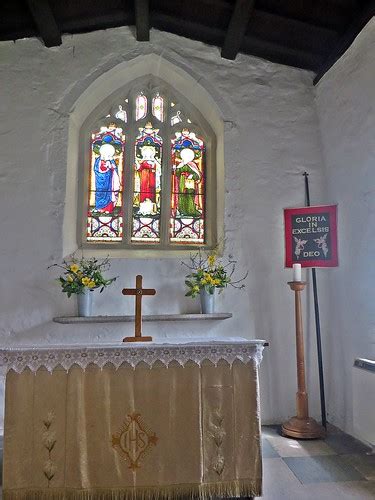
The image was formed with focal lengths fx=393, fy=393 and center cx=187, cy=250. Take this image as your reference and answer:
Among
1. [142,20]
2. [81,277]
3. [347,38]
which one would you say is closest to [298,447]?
[81,277]

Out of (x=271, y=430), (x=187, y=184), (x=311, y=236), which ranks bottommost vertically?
(x=271, y=430)

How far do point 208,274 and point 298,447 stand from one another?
1606 mm

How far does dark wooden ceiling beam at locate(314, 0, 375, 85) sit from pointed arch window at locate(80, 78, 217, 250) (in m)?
1.33

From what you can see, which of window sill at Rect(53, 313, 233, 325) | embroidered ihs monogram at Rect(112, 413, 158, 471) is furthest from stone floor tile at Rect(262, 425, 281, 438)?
embroidered ihs monogram at Rect(112, 413, 158, 471)

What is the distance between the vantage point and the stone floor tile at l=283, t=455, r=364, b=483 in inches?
101

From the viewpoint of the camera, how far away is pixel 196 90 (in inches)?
171

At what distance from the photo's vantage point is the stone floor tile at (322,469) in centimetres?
257

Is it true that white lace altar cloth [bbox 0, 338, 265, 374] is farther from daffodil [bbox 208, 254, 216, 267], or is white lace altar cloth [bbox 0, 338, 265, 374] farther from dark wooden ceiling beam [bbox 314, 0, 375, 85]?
dark wooden ceiling beam [bbox 314, 0, 375, 85]

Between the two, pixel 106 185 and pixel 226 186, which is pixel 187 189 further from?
pixel 106 185

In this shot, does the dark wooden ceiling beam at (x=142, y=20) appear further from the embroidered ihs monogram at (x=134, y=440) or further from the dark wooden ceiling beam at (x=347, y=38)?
the embroidered ihs monogram at (x=134, y=440)

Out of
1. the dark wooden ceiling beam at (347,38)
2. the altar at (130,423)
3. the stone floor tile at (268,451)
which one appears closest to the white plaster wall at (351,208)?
the dark wooden ceiling beam at (347,38)

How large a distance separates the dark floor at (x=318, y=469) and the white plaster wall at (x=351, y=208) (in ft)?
1.42

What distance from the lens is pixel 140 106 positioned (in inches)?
177

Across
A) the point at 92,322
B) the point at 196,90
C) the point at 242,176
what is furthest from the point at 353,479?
the point at 196,90
